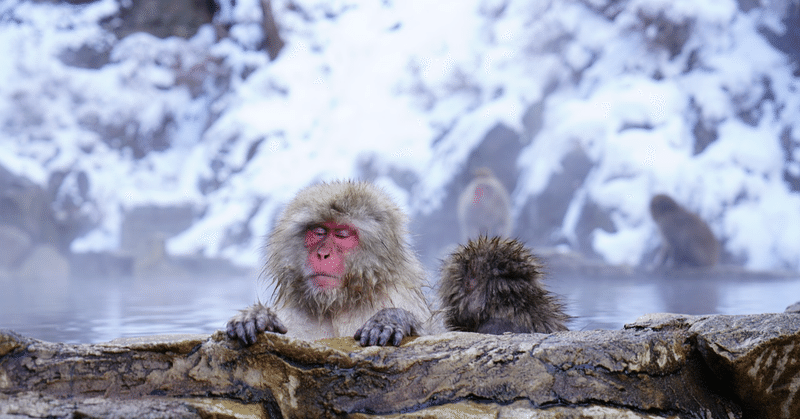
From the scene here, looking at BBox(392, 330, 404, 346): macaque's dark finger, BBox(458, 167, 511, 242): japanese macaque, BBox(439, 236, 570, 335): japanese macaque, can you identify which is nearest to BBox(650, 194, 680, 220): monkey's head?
BBox(458, 167, 511, 242): japanese macaque

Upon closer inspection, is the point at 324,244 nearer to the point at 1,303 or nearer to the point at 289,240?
the point at 289,240

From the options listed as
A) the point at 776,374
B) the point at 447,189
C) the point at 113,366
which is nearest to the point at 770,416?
the point at 776,374

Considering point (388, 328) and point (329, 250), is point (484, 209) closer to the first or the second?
point (329, 250)

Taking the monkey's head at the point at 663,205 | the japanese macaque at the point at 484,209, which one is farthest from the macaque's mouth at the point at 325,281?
the japanese macaque at the point at 484,209

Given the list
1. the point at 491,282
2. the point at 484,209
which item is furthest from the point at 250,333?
the point at 484,209

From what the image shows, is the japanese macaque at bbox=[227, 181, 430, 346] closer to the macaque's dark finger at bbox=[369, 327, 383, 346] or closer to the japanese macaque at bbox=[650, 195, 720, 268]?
the macaque's dark finger at bbox=[369, 327, 383, 346]

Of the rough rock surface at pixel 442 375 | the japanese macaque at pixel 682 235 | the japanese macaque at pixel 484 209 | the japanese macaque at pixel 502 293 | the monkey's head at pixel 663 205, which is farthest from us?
the japanese macaque at pixel 484 209

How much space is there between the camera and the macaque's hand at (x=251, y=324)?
1.42m

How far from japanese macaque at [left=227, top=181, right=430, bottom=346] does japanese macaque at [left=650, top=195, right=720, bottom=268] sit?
6.71 metres

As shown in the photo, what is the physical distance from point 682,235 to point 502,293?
22.1 ft

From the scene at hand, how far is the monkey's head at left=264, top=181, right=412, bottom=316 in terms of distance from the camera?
182cm

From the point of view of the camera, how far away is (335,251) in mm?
1813

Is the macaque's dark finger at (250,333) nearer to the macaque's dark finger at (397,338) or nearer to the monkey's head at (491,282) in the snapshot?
the macaque's dark finger at (397,338)

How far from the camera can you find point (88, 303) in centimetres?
504
